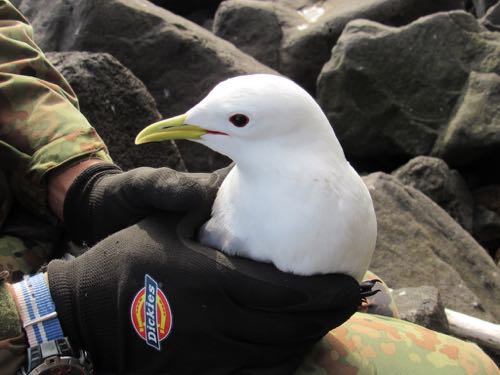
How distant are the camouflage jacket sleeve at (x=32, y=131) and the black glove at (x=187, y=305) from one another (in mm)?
405

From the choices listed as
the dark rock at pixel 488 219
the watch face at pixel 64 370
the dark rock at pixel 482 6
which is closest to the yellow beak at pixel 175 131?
the watch face at pixel 64 370

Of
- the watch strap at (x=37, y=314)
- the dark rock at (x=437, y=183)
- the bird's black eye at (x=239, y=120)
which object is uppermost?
the bird's black eye at (x=239, y=120)

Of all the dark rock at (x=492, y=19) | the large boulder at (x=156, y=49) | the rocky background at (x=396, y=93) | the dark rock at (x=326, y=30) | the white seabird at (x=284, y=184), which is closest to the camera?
the white seabird at (x=284, y=184)

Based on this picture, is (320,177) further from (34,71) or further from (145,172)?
(34,71)

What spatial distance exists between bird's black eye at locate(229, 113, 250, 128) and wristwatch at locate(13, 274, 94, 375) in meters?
0.58

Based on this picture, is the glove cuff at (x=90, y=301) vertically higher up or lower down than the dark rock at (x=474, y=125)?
higher up

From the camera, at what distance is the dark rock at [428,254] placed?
3.07 meters

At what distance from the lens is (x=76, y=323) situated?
154cm

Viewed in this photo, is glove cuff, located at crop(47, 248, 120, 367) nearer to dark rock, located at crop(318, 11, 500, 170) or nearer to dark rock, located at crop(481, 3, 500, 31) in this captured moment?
dark rock, located at crop(318, 11, 500, 170)

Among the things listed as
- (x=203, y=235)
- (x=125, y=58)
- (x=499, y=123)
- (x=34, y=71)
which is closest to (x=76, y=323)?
(x=203, y=235)

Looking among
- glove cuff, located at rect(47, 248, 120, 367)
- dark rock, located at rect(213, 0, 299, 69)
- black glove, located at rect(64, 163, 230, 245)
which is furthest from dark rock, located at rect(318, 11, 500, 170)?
glove cuff, located at rect(47, 248, 120, 367)

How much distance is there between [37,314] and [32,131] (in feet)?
2.03

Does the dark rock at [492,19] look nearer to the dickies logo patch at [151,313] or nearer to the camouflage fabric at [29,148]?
the camouflage fabric at [29,148]

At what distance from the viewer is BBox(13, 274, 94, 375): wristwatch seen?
1.47m
